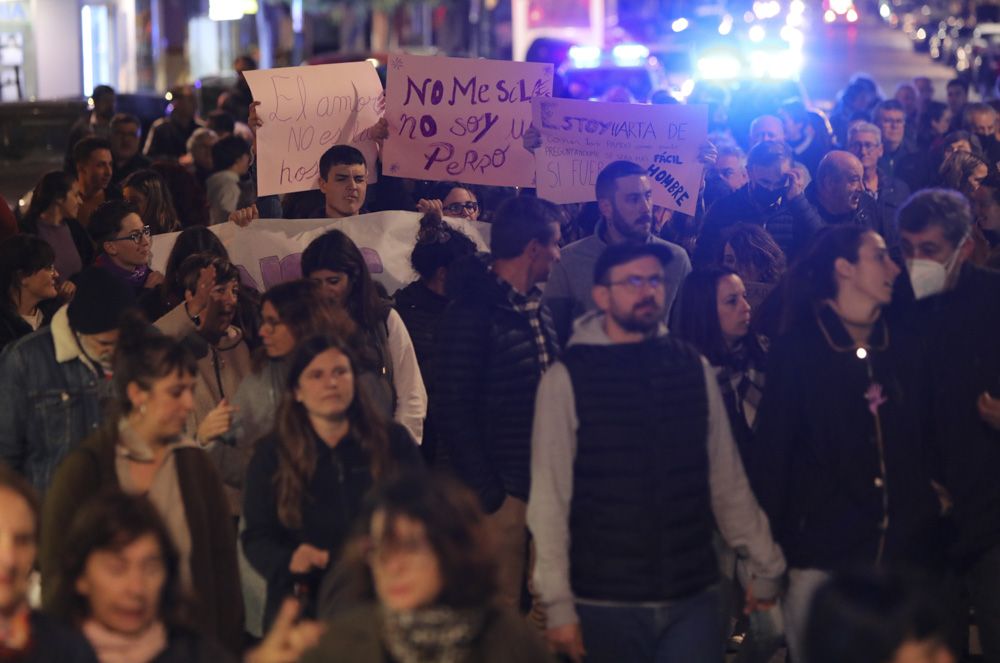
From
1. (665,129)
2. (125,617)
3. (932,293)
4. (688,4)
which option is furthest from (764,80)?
(688,4)

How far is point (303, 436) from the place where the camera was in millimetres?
5590

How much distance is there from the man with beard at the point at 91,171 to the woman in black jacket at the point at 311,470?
19.9 ft

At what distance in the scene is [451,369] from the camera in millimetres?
6719

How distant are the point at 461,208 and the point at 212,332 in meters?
2.77

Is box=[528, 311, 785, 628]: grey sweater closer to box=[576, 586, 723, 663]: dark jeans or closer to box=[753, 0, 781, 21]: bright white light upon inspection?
box=[576, 586, 723, 663]: dark jeans

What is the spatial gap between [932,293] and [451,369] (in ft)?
5.88

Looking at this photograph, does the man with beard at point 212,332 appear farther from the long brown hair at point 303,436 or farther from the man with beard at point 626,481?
the man with beard at point 626,481

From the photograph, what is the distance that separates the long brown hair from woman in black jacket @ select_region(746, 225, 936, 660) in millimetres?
1315

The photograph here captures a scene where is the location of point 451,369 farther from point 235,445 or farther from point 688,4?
point 688,4

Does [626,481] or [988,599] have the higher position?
[626,481]

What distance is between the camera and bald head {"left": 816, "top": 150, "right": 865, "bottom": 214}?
31.8 ft

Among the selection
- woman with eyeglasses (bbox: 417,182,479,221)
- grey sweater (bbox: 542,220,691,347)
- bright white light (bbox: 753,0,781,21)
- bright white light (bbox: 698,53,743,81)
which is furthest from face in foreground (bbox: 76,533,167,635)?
bright white light (bbox: 753,0,781,21)

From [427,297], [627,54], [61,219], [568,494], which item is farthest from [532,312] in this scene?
[627,54]

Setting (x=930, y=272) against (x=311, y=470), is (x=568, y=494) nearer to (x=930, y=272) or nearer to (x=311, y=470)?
(x=311, y=470)
